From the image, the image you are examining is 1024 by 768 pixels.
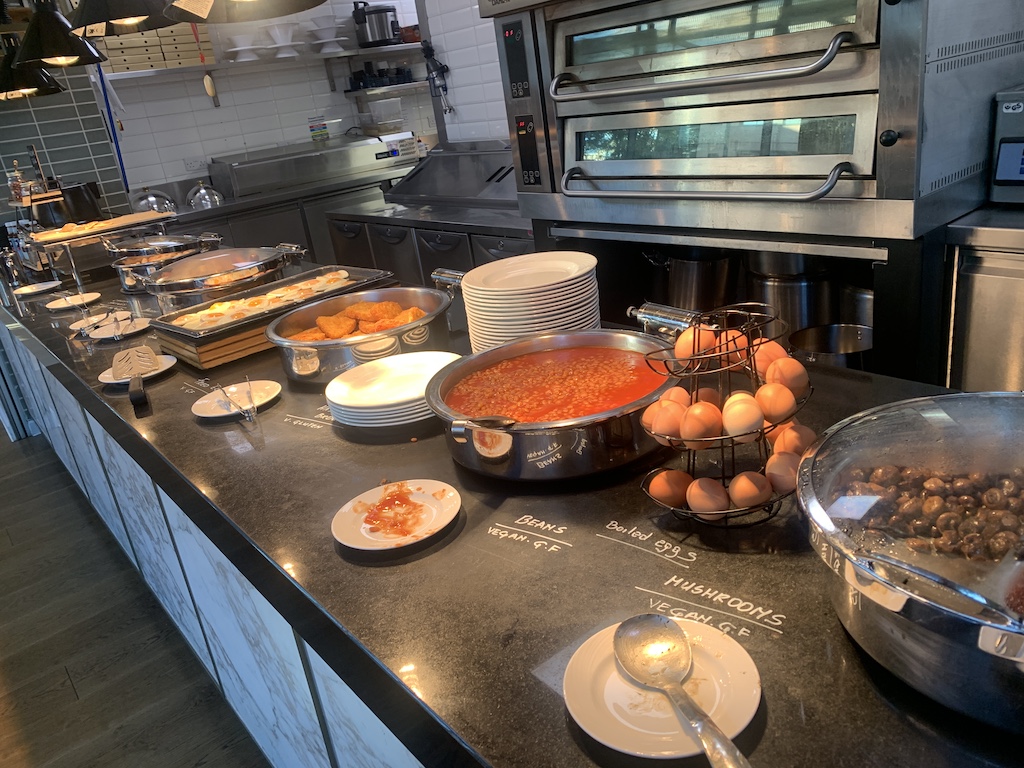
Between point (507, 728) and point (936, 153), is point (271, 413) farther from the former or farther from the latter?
point (936, 153)

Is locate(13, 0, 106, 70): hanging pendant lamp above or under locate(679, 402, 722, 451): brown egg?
above

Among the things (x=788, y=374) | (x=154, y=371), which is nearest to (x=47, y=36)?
(x=154, y=371)

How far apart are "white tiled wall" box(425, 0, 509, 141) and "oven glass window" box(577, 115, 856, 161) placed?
6.53 feet

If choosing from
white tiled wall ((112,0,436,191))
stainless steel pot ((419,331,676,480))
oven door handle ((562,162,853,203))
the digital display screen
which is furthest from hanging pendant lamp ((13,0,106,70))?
white tiled wall ((112,0,436,191))

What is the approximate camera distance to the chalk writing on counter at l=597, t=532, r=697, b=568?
989 mm

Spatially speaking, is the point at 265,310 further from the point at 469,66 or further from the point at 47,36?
the point at 469,66

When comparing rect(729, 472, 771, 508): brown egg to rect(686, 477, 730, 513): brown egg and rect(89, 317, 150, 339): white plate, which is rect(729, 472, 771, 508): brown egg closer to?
rect(686, 477, 730, 513): brown egg

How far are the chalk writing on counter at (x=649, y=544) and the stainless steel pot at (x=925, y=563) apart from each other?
221mm

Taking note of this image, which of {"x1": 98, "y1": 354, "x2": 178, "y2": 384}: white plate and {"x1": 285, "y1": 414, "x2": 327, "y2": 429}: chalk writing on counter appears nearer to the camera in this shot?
{"x1": 285, "y1": 414, "x2": 327, "y2": 429}: chalk writing on counter

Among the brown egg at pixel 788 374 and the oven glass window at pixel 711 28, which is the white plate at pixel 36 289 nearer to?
the oven glass window at pixel 711 28

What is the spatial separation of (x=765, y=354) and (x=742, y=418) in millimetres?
190

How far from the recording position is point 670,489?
99 cm

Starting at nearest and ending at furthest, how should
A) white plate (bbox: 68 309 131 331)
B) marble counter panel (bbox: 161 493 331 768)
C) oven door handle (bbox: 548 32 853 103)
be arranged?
marble counter panel (bbox: 161 493 331 768)
oven door handle (bbox: 548 32 853 103)
white plate (bbox: 68 309 131 331)

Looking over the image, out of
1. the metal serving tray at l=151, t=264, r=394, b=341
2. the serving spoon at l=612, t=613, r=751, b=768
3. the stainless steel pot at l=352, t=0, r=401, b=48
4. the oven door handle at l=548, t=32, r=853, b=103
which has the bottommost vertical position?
the serving spoon at l=612, t=613, r=751, b=768
